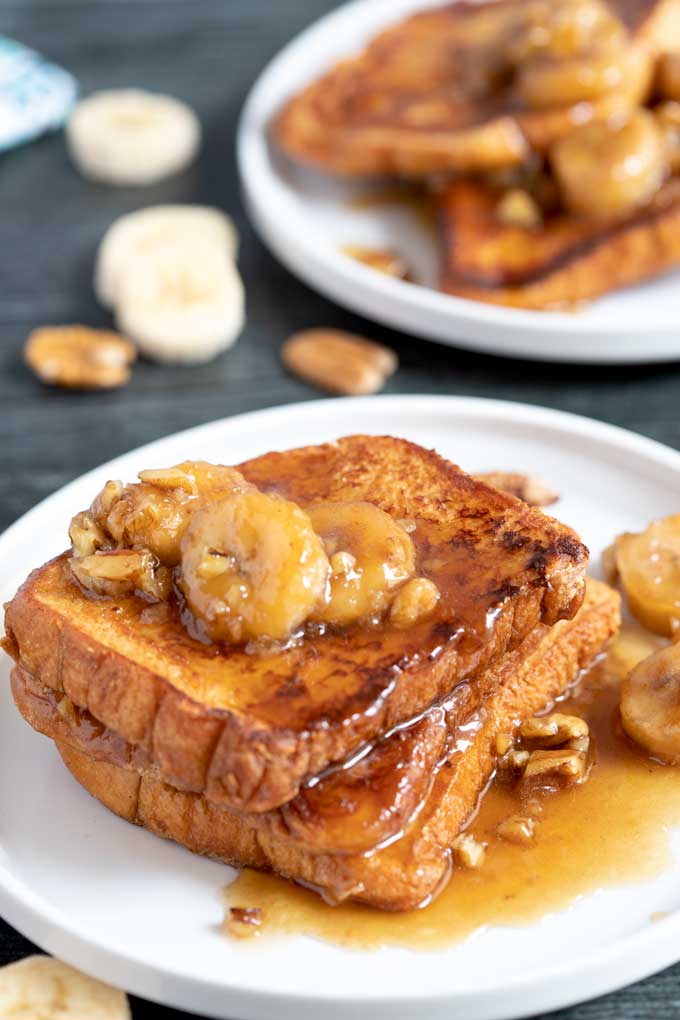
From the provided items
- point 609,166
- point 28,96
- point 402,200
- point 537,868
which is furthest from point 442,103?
point 537,868

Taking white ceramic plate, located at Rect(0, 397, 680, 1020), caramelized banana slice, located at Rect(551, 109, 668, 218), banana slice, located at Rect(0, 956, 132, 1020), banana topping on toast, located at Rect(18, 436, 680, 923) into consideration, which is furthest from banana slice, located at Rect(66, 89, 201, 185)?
banana slice, located at Rect(0, 956, 132, 1020)

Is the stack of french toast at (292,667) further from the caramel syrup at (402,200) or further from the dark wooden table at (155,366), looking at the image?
the caramel syrup at (402,200)

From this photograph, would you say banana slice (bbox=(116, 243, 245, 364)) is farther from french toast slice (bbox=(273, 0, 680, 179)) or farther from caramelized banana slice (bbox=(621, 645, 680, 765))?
caramelized banana slice (bbox=(621, 645, 680, 765))

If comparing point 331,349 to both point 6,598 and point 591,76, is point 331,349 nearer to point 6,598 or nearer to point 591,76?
point 591,76

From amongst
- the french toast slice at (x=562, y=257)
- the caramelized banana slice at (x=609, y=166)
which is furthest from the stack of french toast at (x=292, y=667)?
the caramelized banana slice at (x=609, y=166)

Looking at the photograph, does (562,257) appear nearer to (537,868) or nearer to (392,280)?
(392,280)

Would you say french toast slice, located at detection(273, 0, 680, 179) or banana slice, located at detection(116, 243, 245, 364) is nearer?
banana slice, located at detection(116, 243, 245, 364)
